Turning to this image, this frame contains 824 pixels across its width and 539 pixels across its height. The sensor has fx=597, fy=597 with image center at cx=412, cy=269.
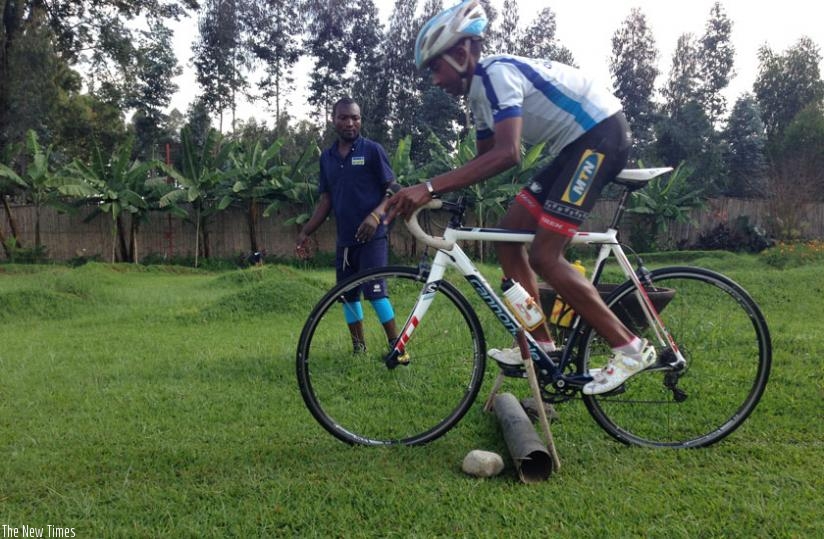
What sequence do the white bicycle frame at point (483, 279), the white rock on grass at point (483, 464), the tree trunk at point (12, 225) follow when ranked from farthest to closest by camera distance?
the tree trunk at point (12, 225), the white bicycle frame at point (483, 279), the white rock on grass at point (483, 464)

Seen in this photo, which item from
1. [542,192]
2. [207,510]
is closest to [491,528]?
[207,510]

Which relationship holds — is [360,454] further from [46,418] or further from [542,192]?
[46,418]

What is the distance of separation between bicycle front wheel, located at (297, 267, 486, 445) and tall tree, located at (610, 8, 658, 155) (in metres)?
32.3

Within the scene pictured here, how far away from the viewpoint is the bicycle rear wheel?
9.21ft

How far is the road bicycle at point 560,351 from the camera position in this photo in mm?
2793

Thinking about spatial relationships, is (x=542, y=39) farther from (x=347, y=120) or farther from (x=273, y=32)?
(x=347, y=120)

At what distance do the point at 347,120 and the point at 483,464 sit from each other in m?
2.78

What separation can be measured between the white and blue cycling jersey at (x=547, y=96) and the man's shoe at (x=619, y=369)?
1.01m

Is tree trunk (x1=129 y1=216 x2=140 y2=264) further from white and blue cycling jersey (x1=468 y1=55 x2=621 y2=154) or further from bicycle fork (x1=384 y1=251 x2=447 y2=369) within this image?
white and blue cycling jersey (x1=468 y1=55 x2=621 y2=154)

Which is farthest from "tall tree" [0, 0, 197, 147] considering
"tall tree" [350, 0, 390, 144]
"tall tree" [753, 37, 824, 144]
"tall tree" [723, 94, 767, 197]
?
"tall tree" [753, 37, 824, 144]

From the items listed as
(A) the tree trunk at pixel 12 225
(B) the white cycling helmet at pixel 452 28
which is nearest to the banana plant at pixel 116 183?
(A) the tree trunk at pixel 12 225

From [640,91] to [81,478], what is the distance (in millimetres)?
36101

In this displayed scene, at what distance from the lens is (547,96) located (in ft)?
8.77

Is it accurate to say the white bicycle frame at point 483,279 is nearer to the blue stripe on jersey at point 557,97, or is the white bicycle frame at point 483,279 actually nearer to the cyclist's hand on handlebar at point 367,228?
the cyclist's hand on handlebar at point 367,228
